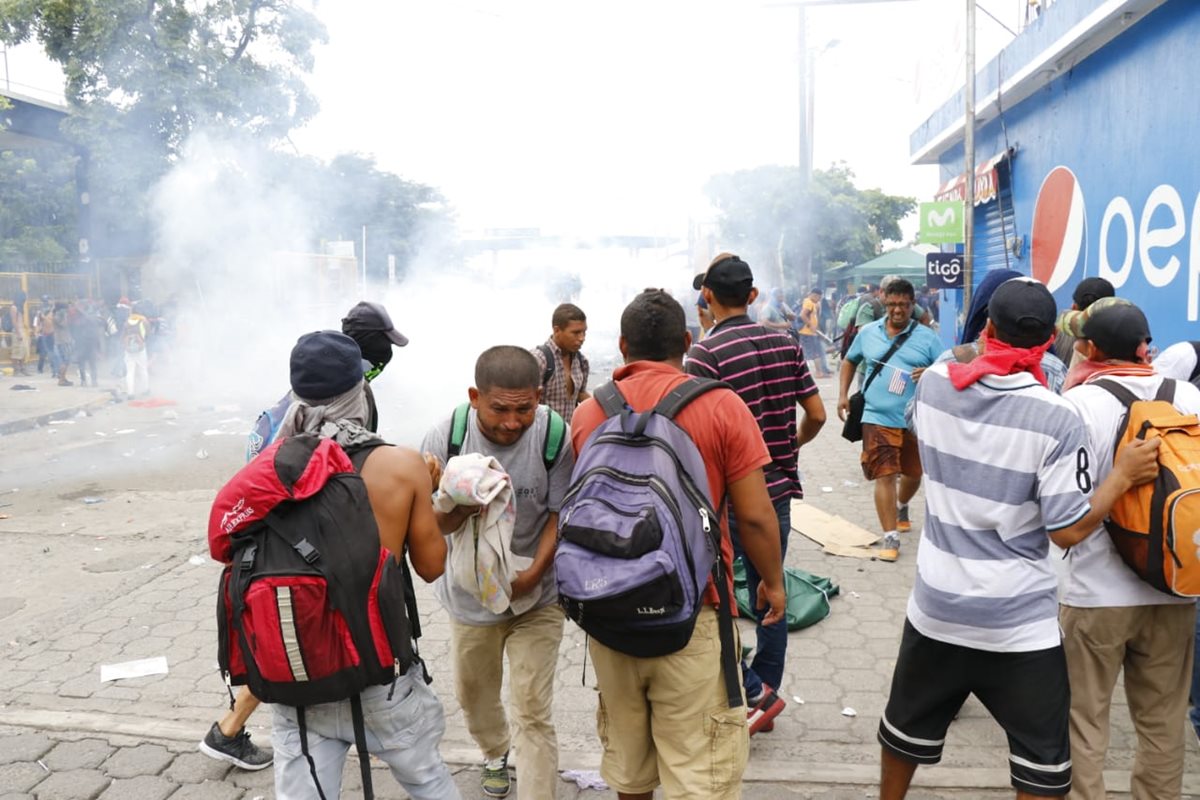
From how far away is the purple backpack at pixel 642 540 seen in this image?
6.79 ft

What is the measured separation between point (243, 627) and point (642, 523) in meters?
0.94

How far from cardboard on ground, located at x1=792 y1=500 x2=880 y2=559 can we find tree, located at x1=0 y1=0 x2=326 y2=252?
20.4 metres

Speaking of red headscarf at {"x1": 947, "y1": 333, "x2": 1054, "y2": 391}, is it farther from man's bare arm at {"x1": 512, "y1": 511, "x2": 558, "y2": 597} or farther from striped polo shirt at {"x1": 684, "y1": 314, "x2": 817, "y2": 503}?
man's bare arm at {"x1": 512, "y1": 511, "x2": 558, "y2": 597}

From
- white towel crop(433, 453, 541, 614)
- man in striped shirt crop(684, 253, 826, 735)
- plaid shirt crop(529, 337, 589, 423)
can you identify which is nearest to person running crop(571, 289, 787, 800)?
white towel crop(433, 453, 541, 614)

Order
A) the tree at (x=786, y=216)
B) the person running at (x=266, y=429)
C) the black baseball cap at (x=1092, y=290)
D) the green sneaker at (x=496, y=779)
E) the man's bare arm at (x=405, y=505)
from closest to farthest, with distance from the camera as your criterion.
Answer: the man's bare arm at (x=405, y=505), the person running at (x=266, y=429), the green sneaker at (x=496, y=779), the black baseball cap at (x=1092, y=290), the tree at (x=786, y=216)

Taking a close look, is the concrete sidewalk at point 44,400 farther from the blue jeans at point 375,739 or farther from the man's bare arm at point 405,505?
A: the man's bare arm at point 405,505

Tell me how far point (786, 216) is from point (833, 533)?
24.8 metres

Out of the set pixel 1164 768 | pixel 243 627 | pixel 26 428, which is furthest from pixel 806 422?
pixel 26 428

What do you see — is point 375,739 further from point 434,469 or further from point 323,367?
point 323,367

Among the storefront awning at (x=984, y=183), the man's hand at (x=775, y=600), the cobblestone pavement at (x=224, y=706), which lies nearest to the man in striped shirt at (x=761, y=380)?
the cobblestone pavement at (x=224, y=706)

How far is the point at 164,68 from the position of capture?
2206 cm

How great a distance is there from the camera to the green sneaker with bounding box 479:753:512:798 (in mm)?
3100

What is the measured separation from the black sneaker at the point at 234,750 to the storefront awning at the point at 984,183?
991 cm

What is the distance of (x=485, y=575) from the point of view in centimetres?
253
